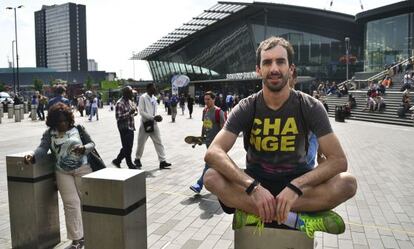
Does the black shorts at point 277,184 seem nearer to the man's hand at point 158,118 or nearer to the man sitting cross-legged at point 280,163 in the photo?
the man sitting cross-legged at point 280,163

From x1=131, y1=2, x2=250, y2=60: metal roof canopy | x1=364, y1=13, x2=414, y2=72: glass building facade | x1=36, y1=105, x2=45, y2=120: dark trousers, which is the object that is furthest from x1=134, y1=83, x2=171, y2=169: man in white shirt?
x1=364, y1=13, x2=414, y2=72: glass building facade

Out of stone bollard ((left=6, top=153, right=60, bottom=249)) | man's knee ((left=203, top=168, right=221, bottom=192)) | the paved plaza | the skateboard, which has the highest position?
man's knee ((left=203, top=168, right=221, bottom=192))

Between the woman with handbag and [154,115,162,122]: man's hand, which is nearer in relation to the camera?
the woman with handbag

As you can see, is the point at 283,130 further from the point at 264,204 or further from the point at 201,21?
the point at 201,21

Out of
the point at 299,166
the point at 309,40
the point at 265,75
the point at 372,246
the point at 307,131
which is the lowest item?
the point at 372,246

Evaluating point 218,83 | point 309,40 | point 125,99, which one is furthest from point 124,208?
point 218,83

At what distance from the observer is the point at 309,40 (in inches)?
2218

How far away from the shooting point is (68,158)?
168 inches

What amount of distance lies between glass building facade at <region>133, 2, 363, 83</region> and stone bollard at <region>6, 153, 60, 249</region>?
43223 millimetres

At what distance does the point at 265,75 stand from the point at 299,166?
610 mm

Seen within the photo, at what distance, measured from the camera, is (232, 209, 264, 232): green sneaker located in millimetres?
2383

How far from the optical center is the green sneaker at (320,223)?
2322 mm

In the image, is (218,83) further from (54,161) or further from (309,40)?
(54,161)

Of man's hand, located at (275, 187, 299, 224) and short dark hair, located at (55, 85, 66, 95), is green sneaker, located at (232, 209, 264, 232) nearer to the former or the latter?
man's hand, located at (275, 187, 299, 224)
